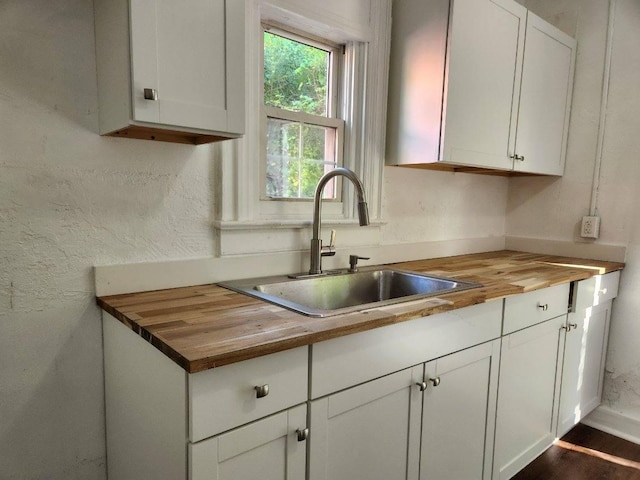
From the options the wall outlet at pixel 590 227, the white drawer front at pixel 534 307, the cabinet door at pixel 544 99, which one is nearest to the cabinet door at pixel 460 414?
the white drawer front at pixel 534 307

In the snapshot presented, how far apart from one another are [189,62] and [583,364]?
2.16 m

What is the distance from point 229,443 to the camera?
2.85 ft

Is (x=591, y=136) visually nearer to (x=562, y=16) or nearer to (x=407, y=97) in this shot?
(x=562, y=16)

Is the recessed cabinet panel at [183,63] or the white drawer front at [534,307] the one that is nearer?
the recessed cabinet panel at [183,63]

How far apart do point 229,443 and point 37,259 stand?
2.42 ft

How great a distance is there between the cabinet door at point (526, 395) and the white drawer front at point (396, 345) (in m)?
0.22

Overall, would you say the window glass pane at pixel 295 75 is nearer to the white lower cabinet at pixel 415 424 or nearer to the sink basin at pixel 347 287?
the sink basin at pixel 347 287

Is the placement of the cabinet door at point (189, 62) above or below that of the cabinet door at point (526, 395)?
above

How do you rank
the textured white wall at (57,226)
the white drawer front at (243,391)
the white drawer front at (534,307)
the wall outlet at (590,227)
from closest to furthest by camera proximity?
1. the white drawer front at (243,391)
2. the textured white wall at (57,226)
3. the white drawer front at (534,307)
4. the wall outlet at (590,227)

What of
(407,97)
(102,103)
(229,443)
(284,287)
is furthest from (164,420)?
(407,97)

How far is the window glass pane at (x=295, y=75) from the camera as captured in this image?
161 cm

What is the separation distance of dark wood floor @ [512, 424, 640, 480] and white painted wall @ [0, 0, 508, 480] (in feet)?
5.70

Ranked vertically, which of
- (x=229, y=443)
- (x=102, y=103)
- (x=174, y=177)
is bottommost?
(x=229, y=443)

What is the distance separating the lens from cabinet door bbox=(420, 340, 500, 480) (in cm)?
130
